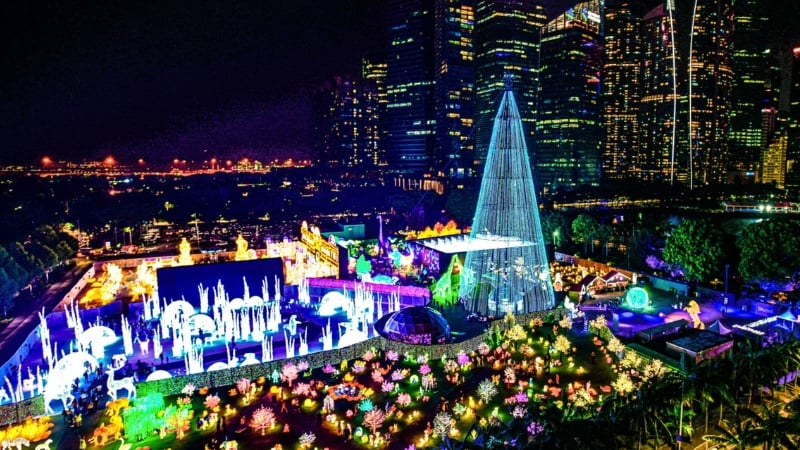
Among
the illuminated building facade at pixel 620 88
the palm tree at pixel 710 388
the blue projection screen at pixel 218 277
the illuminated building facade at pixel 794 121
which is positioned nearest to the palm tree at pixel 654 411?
the palm tree at pixel 710 388

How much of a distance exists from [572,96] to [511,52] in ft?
60.8

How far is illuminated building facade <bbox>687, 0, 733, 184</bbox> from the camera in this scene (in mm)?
99856

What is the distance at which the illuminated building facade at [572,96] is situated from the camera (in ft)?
346

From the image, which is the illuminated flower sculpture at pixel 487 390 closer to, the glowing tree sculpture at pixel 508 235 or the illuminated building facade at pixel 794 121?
the glowing tree sculpture at pixel 508 235

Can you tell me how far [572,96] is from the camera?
10606cm

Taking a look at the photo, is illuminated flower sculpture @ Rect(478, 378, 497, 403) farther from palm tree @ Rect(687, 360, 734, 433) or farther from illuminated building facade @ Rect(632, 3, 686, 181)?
illuminated building facade @ Rect(632, 3, 686, 181)

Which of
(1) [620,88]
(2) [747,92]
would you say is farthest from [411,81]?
(2) [747,92]

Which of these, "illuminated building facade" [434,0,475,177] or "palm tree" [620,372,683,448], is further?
"illuminated building facade" [434,0,475,177]

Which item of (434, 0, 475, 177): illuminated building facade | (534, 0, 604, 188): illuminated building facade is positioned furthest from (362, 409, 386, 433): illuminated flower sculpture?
(434, 0, 475, 177): illuminated building facade

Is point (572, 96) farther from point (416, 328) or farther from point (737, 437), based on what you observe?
point (737, 437)

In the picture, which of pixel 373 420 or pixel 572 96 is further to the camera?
pixel 572 96

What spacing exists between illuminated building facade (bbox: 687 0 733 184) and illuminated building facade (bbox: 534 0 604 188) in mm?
19004

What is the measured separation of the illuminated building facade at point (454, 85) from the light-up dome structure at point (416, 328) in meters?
94.5

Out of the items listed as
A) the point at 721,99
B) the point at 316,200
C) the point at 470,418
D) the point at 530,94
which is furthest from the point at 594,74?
the point at 470,418
